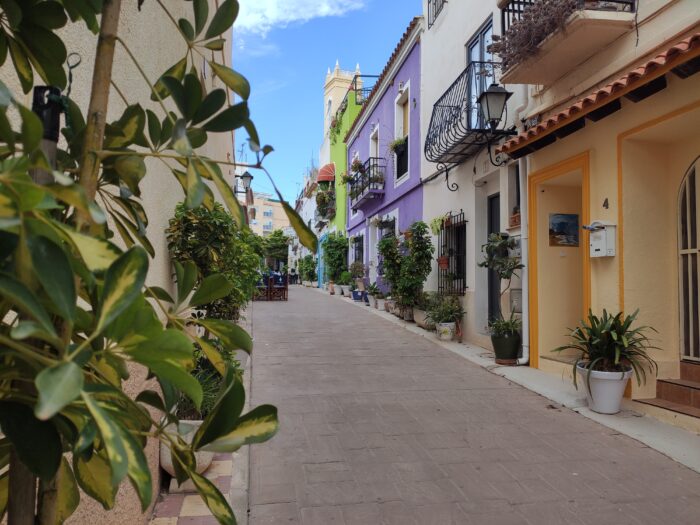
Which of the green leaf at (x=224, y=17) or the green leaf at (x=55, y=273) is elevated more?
the green leaf at (x=224, y=17)

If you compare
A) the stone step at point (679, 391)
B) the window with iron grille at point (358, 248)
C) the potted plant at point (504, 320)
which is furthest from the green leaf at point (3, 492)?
the window with iron grille at point (358, 248)

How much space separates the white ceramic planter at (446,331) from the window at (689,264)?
4223mm

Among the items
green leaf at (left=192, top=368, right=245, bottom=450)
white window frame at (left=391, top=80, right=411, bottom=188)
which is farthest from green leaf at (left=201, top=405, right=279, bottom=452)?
white window frame at (left=391, top=80, right=411, bottom=188)

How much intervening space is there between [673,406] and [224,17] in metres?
5.20

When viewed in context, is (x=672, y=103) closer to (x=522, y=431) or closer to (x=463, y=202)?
(x=522, y=431)

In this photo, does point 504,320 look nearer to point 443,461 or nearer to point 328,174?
point 443,461

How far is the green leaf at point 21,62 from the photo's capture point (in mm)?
898

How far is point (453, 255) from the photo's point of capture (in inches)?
382

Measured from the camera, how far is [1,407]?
25.2 inches

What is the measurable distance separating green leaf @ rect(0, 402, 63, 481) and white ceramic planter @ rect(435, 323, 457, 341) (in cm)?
862

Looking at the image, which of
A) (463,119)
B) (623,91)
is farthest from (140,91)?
(463,119)

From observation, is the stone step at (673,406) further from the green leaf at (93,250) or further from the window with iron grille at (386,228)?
the window with iron grille at (386,228)

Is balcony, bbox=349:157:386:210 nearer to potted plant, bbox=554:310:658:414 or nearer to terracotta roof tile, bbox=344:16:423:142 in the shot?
terracotta roof tile, bbox=344:16:423:142

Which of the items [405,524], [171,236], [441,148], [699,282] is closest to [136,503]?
[405,524]
